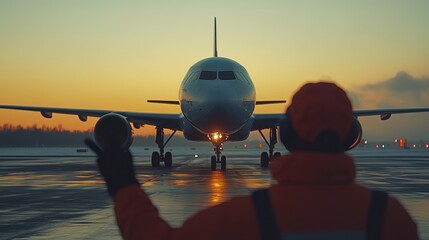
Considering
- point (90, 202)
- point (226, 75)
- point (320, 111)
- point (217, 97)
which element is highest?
point (226, 75)

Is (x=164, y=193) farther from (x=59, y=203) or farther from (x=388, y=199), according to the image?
(x=388, y=199)

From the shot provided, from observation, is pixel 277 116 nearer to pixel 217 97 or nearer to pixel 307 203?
pixel 217 97

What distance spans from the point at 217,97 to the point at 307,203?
21496 mm

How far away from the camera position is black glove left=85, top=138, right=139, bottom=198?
2424mm

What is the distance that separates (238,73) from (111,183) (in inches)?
916

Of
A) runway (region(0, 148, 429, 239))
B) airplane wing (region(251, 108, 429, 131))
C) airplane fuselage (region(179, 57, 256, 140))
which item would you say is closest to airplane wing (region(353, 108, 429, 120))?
airplane wing (region(251, 108, 429, 131))

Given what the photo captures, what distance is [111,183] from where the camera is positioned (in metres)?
2.44

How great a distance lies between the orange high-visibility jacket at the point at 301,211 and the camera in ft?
7.18

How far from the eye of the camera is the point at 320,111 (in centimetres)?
225

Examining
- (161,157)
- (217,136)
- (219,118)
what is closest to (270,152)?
(161,157)

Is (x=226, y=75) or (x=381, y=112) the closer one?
(x=226, y=75)

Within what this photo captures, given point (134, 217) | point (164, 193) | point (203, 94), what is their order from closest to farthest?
point (134, 217) → point (164, 193) → point (203, 94)

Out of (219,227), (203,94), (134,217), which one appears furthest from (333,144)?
(203,94)

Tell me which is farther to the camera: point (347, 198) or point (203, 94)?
point (203, 94)
